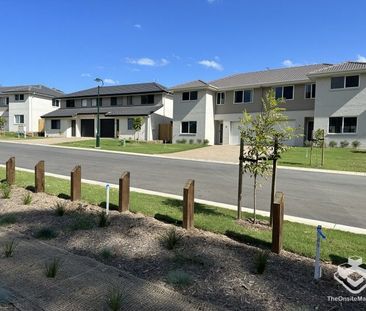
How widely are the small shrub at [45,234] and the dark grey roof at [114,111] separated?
34.2 meters

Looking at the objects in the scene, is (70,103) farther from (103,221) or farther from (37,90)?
(103,221)

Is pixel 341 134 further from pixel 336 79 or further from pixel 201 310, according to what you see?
pixel 201 310

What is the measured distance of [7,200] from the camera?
26.8 ft

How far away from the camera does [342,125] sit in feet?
95.3

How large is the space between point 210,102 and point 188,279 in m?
33.5

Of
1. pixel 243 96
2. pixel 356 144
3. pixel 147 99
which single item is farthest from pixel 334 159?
pixel 147 99

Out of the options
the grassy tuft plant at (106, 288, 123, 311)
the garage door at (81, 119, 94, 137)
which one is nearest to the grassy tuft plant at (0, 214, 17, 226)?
the grassy tuft plant at (106, 288, 123, 311)

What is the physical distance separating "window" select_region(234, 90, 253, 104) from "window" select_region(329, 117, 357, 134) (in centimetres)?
842

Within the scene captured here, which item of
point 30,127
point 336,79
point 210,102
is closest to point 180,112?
point 210,102

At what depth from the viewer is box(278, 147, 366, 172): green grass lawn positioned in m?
19.5

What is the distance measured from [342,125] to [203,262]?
28.0 metres

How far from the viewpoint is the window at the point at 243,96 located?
114 ft

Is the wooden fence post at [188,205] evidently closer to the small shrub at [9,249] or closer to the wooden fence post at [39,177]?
the small shrub at [9,249]

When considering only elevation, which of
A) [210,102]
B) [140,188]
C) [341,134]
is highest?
[210,102]
